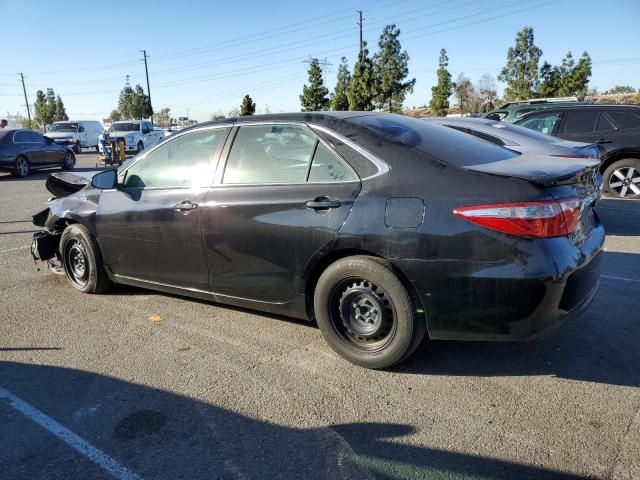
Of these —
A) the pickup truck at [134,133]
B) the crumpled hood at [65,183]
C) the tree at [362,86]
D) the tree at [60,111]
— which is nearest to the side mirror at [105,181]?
the crumpled hood at [65,183]

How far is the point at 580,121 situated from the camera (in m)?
9.59

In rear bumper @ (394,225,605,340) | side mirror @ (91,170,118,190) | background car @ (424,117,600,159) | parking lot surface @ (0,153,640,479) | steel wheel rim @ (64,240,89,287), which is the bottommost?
parking lot surface @ (0,153,640,479)

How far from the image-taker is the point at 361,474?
7.80 ft

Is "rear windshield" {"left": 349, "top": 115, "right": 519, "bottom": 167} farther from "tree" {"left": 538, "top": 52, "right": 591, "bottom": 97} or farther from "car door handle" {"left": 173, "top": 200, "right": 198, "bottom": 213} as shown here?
"tree" {"left": 538, "top": 52, "right": 591, "bottom": 97}

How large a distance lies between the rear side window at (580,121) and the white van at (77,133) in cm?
2631

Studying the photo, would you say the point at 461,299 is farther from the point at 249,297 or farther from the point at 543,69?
the point at 543,69

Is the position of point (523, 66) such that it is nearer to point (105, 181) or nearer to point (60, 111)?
point (105, 181)

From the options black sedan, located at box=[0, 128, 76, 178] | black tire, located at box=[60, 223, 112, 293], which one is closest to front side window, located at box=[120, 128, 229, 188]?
black tire, located at box=[60, 223, 112, 293]

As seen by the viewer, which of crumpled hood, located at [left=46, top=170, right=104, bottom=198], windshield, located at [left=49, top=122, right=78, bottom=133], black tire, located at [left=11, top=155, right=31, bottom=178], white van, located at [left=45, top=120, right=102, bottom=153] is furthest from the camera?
windshield, located at [left=49, top=122, right=78, bottom=133]

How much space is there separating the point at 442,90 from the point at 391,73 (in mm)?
4826

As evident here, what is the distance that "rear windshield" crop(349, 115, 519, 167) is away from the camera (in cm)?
327

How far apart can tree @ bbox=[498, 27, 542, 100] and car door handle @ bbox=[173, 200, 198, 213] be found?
42.5m

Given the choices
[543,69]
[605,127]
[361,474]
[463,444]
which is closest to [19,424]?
[361,474]

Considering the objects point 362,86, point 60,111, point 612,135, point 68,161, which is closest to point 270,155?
point 612,135
